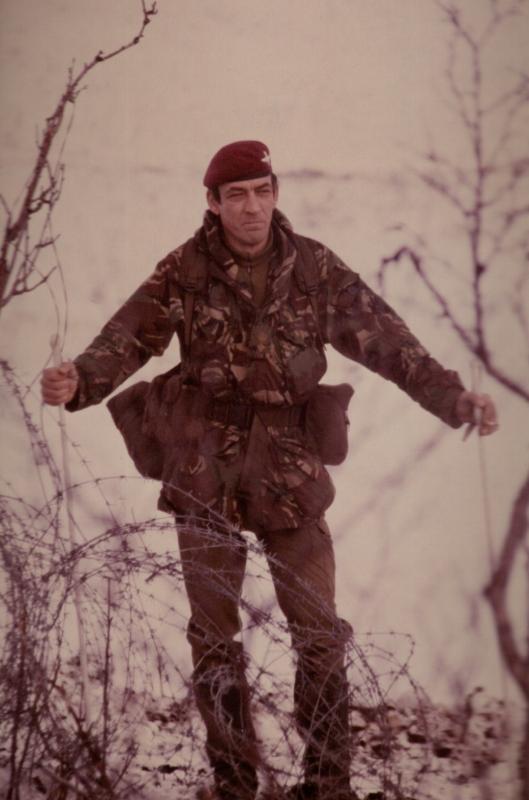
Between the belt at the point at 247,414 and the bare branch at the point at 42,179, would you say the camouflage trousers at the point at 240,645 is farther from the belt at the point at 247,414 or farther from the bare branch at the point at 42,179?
the bare branch at the point at 42,179

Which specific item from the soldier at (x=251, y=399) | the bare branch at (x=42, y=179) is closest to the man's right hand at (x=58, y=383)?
the soldier at (x=251, y=399)

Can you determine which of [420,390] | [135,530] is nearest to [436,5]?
[420,390]

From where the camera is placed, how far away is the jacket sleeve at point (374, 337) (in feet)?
8.54

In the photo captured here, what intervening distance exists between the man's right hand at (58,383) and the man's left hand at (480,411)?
0.72m

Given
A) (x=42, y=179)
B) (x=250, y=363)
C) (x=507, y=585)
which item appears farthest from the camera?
(x=507, y=585)

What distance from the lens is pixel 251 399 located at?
8.52ft

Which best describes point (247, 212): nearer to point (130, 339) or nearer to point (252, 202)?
point (252, 202)

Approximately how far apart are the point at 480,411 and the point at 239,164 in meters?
0.66

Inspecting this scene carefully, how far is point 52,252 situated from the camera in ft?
10.1

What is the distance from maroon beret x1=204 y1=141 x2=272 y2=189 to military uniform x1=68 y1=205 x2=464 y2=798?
0.08 metres

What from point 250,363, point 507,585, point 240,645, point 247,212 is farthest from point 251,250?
point 507,585

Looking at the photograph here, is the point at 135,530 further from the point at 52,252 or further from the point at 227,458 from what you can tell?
the point at 52,252

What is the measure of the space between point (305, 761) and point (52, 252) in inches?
50.0

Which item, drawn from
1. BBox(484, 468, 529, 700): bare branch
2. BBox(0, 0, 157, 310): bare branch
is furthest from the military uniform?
BBox(484, 468, 529, 700): bare branch
